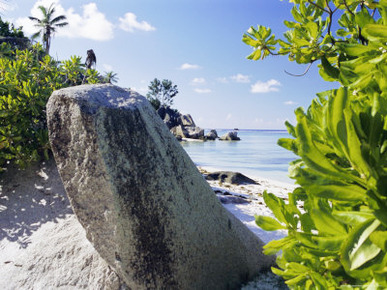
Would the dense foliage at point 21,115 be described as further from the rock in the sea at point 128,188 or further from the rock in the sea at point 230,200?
the rock in the sea at point 230,200

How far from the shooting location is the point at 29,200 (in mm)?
3752

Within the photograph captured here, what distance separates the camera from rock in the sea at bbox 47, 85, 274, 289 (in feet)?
7.35

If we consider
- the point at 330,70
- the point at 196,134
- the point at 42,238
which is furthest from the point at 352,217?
the point at 196,134

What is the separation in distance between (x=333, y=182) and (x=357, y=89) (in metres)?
0.56

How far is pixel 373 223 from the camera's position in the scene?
25.6 inches

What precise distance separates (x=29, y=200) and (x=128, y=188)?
222 centimetres

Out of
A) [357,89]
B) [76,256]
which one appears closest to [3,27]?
[76,256]

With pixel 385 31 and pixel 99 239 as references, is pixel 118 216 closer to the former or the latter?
pixel 99 239

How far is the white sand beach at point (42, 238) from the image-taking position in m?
2.63

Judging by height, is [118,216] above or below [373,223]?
below

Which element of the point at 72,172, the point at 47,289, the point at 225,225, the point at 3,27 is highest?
the point at 3,27

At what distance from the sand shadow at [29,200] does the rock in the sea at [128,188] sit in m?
1.39

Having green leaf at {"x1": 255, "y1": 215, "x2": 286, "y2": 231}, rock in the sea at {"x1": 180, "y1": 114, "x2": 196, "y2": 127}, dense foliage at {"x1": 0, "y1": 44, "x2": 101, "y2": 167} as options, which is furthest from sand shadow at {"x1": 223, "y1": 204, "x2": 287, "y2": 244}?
rock in the sea at {"x1": 180, "y1": 114, "x2": 196, "y2": 127}

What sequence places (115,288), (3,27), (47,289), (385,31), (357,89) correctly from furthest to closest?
(3,27)
(47,289)
(115,288)
(357,89)
(385,31)
